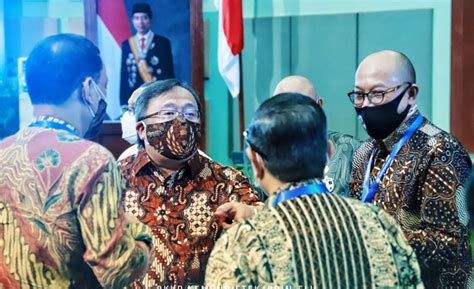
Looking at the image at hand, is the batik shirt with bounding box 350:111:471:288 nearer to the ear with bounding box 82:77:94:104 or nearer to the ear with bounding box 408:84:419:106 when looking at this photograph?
the ear with bounding box 408:84:419:106

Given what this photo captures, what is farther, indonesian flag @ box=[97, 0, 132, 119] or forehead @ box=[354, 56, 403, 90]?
indonesian flag @ box=[97, 0, 132, 119]

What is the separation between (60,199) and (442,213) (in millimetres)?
1278

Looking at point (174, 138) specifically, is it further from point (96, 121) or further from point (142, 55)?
point (142, 55)

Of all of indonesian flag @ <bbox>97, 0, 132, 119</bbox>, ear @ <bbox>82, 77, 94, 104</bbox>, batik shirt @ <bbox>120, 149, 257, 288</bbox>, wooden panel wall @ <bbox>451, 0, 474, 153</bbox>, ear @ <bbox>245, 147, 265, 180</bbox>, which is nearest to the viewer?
ear @ <bbox>245, 147, 265, 180</bbox>

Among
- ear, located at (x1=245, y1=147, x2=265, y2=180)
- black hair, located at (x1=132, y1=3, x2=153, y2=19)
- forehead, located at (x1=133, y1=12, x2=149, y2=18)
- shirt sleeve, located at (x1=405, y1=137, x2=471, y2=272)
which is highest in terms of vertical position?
black hair, located at (x1=132, y1=3, x2=153, y2=19)

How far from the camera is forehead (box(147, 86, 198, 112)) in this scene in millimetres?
2740

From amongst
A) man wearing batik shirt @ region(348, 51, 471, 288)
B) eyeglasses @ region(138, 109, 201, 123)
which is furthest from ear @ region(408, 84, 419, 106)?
eyeglasses @ region(138, 109, 201, 123)

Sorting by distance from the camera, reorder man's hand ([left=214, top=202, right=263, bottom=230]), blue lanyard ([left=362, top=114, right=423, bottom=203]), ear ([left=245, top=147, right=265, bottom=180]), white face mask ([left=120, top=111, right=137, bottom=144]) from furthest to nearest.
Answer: white face mask ([left=120, top=111, right=137, bottom=144]) → blue lanyard ([left=362, top=114, right=423, bottom=203]) → man's hand ([left=214, top=202, right=263, bottom=230]) → ear ([left=245, top=147, right=265, bottom=180])

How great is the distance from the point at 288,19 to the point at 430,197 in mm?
2925

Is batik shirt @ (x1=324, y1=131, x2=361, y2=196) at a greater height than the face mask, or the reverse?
the face mask

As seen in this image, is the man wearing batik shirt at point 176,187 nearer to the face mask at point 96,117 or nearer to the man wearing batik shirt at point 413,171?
the face mask at point 96,117

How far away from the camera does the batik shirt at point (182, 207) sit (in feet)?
8.63

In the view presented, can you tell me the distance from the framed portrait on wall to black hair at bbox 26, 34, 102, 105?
9.36ft

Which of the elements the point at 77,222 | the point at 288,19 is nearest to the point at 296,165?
the point at 77,222
